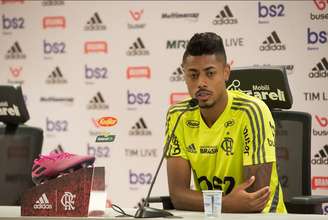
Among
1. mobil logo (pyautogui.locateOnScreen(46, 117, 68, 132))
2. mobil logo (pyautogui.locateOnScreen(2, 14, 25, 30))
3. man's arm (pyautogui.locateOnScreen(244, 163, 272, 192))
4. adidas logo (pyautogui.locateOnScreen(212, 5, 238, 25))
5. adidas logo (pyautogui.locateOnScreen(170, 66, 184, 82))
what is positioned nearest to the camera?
man's arm (pyautogui.locateOnScreen(244, 163, 272, 192))

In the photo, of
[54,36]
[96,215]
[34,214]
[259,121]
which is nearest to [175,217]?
[96,215]

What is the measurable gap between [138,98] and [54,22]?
1120mm

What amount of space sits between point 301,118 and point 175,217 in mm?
1560

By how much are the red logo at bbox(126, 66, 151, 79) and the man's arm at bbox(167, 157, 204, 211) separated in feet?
9.79

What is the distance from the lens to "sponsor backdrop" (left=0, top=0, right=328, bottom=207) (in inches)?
234

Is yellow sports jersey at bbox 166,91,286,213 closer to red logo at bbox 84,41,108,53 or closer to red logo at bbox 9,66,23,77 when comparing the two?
red logo at bbox 84,41,108,53

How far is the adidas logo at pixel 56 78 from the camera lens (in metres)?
6.58

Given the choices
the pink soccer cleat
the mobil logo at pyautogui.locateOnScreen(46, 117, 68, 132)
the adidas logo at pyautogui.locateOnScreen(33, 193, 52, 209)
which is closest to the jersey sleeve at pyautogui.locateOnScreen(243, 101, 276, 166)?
the pink soccer cleat

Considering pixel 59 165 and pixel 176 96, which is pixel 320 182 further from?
pixel 59 165

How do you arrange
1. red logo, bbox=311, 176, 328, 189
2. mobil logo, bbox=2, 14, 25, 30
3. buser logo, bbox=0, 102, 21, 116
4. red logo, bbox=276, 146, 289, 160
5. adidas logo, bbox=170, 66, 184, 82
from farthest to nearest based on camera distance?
mobil logo, bbox=2, 14, 25, 30 < adidas logo, bbox=170, 66, 184, 82 < red logo, bbox=311, 176, 328, 189 < buser logo, bbox=0, 102, 21, 116 < red logo, bbox=276, 146, 289, 160

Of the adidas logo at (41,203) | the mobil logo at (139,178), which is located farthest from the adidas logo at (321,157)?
the adidas logo at (41,203)

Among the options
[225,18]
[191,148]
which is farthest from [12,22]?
[191,148]

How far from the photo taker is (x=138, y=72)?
6363 mm

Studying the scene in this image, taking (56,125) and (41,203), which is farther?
(56,125)
